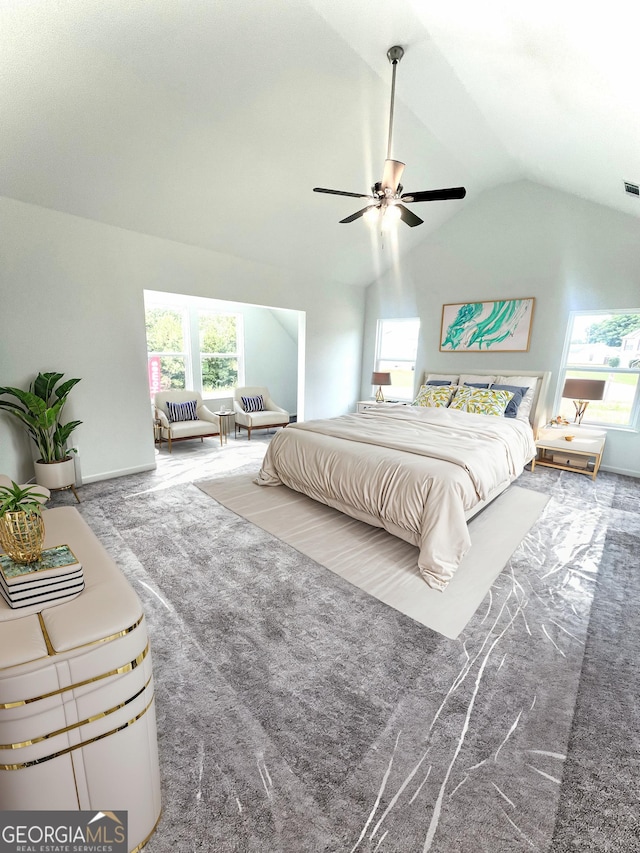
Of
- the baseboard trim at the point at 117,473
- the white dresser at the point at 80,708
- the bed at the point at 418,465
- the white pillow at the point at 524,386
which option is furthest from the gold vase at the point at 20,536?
the white pillow at the point at 524,386

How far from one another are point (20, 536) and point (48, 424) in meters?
2.90

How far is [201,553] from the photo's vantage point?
9.16ft

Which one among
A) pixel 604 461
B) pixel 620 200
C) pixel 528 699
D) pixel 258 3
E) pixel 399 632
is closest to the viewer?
pixel 528 699

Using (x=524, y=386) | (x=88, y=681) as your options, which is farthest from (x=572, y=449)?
(x=88, y=681)

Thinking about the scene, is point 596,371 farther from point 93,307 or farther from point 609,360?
point 93,307

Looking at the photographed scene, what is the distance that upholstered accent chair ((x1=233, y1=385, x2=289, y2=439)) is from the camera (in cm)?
634

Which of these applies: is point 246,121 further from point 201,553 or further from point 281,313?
point 281,313

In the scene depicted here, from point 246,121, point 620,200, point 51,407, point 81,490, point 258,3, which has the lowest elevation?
point 81,490

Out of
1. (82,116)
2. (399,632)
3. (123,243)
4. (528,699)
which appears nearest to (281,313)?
(123,243)

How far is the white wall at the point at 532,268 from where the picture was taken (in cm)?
455

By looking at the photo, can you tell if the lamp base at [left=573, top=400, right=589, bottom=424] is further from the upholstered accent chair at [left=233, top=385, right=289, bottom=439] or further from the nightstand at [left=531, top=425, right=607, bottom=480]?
the upholstered accent chair at [left=233, top=385, right=289, bottom=439]

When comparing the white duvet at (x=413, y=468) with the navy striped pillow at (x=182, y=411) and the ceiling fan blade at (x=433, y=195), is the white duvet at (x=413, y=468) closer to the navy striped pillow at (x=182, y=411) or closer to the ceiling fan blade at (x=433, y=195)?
the ceiling fan blade at (x=433, y=195)

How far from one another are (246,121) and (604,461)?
5541mm

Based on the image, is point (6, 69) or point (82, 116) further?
point (82, 116)
